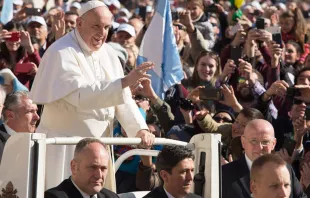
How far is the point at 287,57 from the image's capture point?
1534 cm

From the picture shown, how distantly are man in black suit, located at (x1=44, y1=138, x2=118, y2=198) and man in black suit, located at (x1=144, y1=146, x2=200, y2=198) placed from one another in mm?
768

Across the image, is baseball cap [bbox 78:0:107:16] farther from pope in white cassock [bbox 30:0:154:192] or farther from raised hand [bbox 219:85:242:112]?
raised hand [bbox 219:85:242:112]

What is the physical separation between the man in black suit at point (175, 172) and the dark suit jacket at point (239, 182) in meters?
1.14

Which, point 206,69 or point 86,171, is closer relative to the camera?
point 86,171

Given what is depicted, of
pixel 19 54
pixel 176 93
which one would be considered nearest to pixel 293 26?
pixel 176 93

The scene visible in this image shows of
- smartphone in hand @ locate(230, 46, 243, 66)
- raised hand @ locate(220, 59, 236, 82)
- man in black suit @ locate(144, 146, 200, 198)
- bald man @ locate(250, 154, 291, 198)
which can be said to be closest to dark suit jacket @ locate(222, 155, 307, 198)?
bald man @ locate(250, 154, 291, 198)

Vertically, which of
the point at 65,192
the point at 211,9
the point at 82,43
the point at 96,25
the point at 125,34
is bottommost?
the point at 65,192

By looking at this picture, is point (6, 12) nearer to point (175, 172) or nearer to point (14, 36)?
point (14, 36)

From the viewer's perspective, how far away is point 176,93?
13.2 metres

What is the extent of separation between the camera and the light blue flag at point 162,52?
42.0 ft

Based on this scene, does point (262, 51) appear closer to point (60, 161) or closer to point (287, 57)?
point (287, 57)

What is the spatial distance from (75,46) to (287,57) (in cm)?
687

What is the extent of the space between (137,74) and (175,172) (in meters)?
0.82

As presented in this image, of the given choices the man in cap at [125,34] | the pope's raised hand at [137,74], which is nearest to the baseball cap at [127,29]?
the man in cap at [125,34]
